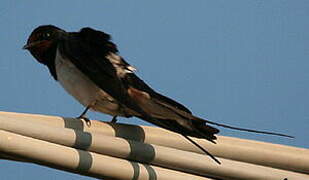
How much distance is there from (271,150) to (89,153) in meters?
0.37

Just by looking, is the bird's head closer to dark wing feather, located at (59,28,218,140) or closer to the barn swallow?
the barn swallow

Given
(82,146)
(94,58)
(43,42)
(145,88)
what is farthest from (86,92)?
(82,146)

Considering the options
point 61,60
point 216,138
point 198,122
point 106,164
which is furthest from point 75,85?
point 106,164

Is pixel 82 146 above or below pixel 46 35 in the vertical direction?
below

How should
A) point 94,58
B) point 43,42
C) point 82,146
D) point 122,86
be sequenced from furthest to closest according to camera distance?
point 43,42 → point 94,58 → point 122,86 → point 82,146

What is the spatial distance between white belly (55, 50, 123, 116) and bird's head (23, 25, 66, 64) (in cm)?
26

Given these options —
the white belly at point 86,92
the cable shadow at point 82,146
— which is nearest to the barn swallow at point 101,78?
the white belly at point 86,92

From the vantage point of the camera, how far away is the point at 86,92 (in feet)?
7.80

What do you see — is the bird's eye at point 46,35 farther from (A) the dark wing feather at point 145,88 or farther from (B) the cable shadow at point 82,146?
(B) the cable shadow at point 82,146

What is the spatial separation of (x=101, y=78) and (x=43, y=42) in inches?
25.2

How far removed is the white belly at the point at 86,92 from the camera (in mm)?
2355

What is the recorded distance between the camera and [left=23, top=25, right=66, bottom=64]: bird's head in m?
2.72

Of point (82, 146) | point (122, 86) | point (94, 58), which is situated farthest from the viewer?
point (94, 58)

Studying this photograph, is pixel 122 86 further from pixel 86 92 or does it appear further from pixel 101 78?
pixel 86 92
